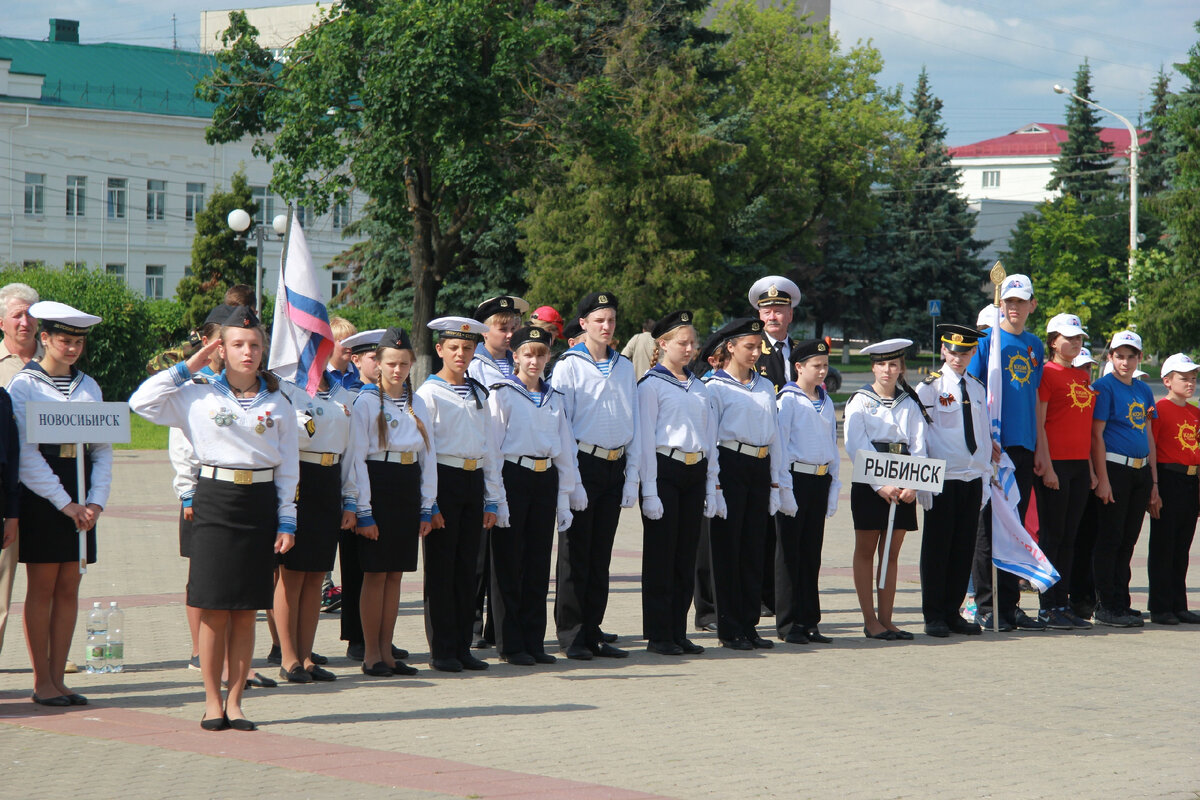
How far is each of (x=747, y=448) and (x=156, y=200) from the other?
55.7 meters

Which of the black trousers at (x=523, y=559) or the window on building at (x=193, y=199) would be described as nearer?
the black trousers at (x=523, y=559)

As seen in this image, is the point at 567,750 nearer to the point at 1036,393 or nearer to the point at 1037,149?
the point at 1036,393

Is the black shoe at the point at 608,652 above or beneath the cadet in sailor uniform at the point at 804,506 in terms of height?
beneath

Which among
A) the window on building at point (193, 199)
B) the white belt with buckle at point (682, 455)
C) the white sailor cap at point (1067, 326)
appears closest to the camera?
the white belt with buckle at point (682, 455)

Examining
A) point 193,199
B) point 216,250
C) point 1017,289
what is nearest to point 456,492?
point 1017,289

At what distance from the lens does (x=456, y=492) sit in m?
8.04

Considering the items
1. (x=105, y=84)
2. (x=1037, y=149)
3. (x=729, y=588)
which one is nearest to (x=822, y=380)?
(x=729, y=588)

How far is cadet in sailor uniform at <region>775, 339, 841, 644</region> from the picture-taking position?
9.35 m

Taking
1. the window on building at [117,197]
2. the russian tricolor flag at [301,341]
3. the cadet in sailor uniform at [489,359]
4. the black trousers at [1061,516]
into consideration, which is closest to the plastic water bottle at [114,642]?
the russian tricolor flag at [301,341]

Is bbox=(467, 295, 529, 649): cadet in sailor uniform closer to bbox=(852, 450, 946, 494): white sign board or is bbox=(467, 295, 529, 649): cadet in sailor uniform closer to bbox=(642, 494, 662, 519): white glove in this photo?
bbox=(642, 494, 662, 519): white glove

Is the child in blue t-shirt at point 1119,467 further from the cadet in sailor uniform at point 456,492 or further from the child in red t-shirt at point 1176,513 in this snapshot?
the cadet in sailor uniform at point 456,492

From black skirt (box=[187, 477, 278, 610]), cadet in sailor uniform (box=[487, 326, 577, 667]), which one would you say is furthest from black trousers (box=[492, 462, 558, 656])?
black skirt (box=[187, 477, 278, 610])

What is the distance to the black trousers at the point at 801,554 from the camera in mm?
9344

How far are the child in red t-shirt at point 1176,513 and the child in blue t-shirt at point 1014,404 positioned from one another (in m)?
1.12
